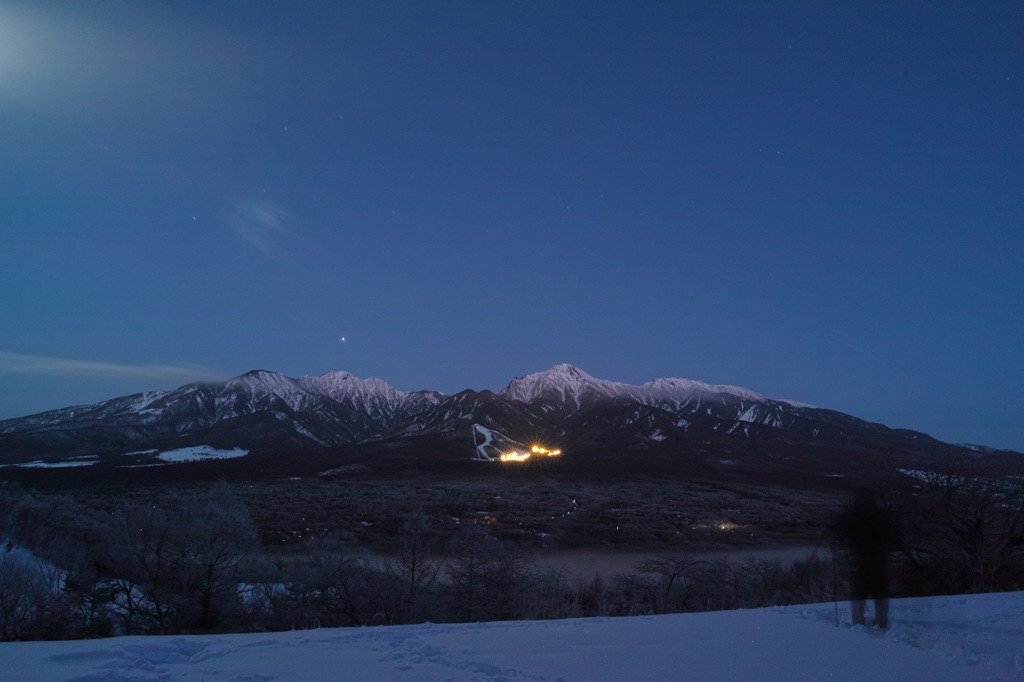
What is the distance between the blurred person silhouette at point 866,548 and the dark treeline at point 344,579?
3.56 meters

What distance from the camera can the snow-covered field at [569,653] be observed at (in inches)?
188

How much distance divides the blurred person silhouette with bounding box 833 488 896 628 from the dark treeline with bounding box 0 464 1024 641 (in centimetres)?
356

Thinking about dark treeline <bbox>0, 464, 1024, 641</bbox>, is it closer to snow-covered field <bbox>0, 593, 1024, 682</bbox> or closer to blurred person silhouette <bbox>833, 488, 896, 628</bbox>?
blurred person silhouette <bbox>833, 488, 896, 628</bbox>

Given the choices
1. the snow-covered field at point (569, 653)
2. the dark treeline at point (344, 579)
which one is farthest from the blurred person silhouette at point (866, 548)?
the dark treeline at point (344, 579)

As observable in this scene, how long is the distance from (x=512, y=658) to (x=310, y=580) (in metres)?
10.4

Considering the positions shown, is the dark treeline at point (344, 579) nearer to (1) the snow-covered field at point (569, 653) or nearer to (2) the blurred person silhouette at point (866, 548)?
(2) the blurred person silhouette at point (866, 548)

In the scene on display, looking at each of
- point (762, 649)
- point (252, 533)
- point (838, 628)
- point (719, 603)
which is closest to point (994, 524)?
point (719, 603)

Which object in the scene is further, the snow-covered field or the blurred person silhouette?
the blurred person silhouette

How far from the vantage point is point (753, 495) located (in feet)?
191

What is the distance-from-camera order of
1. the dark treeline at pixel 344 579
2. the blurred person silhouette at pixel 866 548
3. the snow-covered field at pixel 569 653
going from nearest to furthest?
the snow-covered field at pixel 569 653
the blurred person silhouette at pixel 866 548
the dark treeline at pixel 344 579

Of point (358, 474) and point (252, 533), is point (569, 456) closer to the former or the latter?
point (358, 474)

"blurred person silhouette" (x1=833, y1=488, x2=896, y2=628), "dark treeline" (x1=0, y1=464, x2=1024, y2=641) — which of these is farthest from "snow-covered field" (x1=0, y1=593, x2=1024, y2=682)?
"dark treeline" (x1=0, y1=464, x2=1024, y2=641)

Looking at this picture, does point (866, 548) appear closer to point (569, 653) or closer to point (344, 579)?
point (569, 653)

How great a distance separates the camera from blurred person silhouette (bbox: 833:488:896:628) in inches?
288
